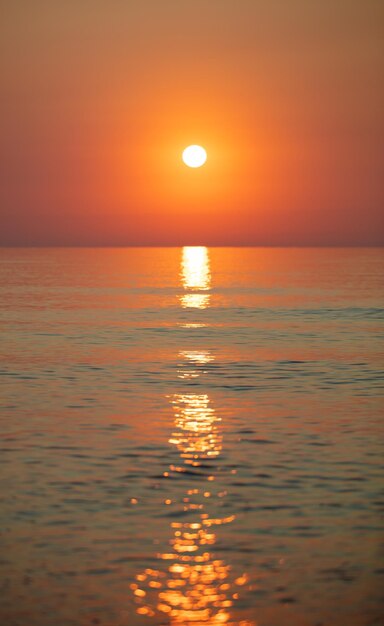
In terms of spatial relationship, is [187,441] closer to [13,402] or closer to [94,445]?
[94,445]

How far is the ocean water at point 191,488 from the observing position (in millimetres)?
11391

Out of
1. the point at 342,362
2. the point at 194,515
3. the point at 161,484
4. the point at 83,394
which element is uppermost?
the point at 342,362

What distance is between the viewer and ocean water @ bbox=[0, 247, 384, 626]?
1139 cm

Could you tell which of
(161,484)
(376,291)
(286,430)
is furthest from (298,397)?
(376,291)

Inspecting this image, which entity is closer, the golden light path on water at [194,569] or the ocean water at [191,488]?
the golden light path on water at [194,569]

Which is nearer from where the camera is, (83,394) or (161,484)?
(161,484)

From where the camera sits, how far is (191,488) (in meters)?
16.4

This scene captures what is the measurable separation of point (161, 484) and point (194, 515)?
6.62 ft

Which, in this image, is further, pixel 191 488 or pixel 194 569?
pixel 191 488

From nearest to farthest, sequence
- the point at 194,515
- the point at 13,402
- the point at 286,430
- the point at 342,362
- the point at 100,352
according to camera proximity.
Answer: the point at 194,515 < the point at 286,430 < the point at 13,402 < the point at 342,362 < the point at 100,352

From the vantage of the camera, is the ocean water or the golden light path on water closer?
the golden light path on water

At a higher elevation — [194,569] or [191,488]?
[191,488]

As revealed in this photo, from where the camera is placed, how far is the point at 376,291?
93.4 m

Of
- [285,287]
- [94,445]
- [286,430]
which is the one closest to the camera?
[94,445]
